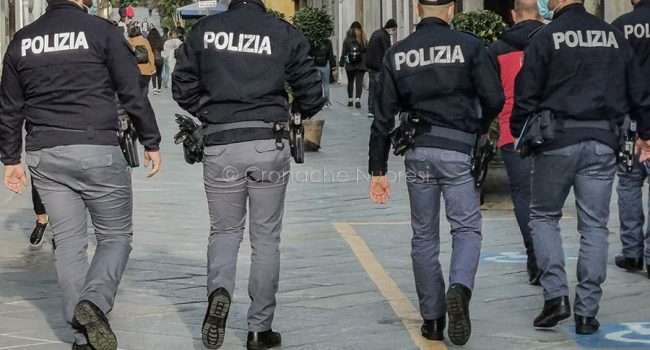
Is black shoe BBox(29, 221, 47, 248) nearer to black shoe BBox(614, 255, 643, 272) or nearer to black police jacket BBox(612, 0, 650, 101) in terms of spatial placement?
black shoe BBox(614, 255, 643, 272)

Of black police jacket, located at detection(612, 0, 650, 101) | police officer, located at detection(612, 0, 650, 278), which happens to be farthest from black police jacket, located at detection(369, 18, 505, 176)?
police officer, located at detection(612, 0, 650, 278)

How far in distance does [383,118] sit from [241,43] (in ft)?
2.68

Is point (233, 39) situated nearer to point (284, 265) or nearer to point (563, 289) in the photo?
point (563, 289)

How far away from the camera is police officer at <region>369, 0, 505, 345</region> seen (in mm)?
6832

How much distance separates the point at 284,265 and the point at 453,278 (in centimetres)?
276

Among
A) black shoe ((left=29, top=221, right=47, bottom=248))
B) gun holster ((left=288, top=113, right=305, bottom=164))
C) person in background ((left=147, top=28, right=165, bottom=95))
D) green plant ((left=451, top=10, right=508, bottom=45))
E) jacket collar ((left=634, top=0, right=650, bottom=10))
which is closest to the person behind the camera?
gun holster ((left=288, top=113, right=305, bottom=164))

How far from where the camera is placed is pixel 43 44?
21.4 ft

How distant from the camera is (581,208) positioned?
23.6 feet

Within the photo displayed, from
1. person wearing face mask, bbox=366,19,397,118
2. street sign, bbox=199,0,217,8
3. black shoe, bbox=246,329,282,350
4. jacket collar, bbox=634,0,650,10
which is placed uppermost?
jacket collar, bbox=634,0,650,10

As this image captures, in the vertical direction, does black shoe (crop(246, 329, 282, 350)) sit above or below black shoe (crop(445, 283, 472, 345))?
below

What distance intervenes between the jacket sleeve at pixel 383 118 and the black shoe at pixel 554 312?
3.42ft

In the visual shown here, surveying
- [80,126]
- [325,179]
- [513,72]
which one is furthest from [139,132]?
[325,179]

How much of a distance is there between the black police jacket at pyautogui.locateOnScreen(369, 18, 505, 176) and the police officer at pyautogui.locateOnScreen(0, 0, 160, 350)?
1.18 meters

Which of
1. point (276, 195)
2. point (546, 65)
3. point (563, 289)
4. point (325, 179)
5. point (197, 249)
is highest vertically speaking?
point (546, 65)
